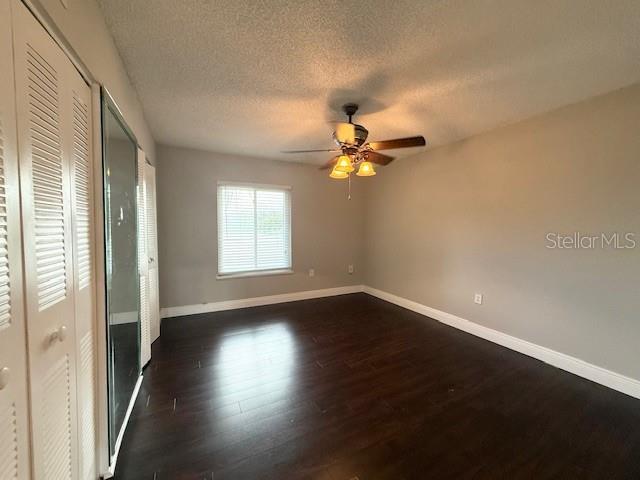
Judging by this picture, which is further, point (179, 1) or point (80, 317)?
point (179, 1)

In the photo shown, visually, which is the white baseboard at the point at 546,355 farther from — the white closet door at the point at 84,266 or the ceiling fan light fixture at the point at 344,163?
the white closet door at the point at 84,266

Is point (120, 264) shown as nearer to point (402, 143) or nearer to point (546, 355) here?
point (402, 143)

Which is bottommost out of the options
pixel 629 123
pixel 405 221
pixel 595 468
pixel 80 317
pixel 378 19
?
pixel 595 468

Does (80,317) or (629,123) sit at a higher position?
(629,123)

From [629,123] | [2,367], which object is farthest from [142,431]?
[629,123]

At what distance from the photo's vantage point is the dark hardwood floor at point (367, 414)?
4.70 feet

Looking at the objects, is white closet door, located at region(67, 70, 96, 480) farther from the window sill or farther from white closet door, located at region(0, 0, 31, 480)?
the window sill

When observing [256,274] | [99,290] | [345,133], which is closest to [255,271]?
[256,274]

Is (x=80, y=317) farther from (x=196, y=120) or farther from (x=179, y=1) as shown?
(x=196, y=120)

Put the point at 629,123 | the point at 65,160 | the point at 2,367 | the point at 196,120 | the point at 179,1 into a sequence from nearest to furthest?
the point at 2,367 → the point at 65,160 → the point at 179,1 → the point at 629,123 → the point at 196,120

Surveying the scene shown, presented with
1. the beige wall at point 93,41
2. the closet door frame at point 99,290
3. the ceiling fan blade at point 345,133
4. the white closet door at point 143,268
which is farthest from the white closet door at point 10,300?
the ceiling fan blade at point 345,133

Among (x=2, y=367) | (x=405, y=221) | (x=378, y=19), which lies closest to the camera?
(x=2, y=367)

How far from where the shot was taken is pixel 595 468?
1.44 meters

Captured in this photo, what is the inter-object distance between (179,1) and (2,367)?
5.28 ft
